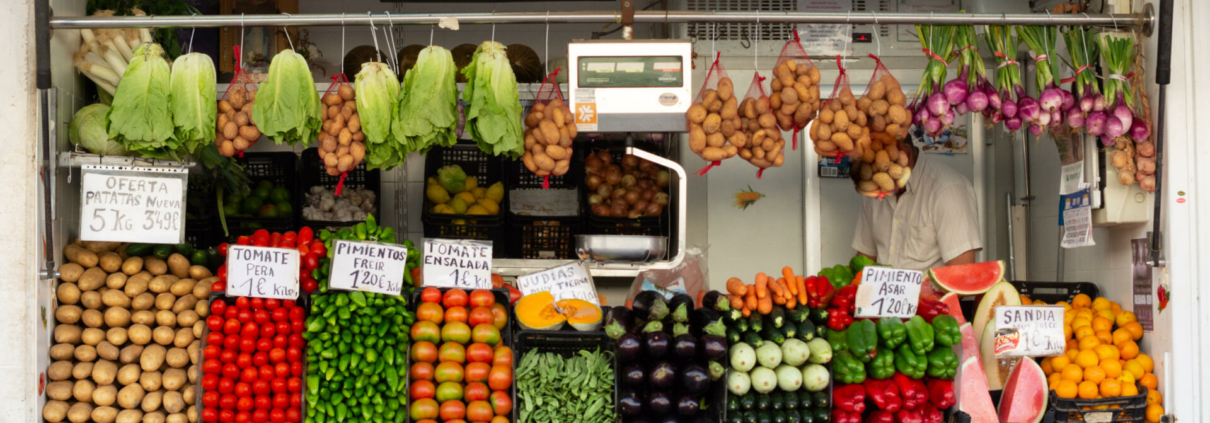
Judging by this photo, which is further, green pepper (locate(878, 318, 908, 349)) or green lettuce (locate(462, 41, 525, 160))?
green lettuce (locate(462, 41, 525, 160))

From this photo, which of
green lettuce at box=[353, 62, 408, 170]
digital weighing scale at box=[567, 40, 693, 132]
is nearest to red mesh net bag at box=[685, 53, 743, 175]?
Answer: digital weighing scale at box=[567, 40, 693, 132]

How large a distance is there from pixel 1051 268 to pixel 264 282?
14.6ft

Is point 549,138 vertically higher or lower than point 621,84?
lower

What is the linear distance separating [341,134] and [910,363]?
2501 mm

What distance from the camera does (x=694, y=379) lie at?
3.71 metres

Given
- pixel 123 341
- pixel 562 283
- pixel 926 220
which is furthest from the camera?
pixel 926 220

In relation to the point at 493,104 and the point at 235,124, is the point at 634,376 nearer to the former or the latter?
the point at 493,104

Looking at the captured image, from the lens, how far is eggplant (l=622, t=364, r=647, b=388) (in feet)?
12.2

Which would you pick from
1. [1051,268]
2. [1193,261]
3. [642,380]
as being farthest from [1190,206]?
[642,380]

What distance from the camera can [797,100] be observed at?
14.2ft

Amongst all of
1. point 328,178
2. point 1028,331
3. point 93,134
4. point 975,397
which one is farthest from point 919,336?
point 328,178

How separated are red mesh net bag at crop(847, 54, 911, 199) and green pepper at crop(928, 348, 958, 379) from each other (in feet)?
3.17

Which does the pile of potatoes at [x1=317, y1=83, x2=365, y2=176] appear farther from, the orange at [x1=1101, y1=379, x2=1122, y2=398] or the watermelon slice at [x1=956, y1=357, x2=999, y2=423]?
the orange at [x1=1101, y1=379, x2=1122, y2=398]

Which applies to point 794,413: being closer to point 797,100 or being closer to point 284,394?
point 797,100
